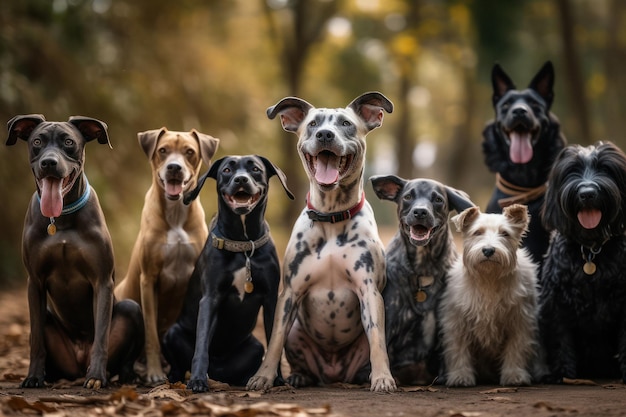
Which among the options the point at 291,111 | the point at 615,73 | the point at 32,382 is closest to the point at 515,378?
the point at 291,111

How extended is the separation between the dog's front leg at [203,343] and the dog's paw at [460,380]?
1636 mm

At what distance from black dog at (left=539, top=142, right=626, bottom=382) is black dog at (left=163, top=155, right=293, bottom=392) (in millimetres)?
1930

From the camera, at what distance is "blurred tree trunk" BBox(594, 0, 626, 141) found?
1558 cm

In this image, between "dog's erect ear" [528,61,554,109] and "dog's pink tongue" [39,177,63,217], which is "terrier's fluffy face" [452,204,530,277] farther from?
"dog's pink tongue" [39,177,63,217]

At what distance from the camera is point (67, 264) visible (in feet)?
18.1

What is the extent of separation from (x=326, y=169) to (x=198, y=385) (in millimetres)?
1640

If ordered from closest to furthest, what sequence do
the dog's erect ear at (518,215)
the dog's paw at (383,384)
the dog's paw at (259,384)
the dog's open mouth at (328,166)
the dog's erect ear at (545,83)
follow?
the dog's paw at (383,384) < the dog's paw at (259,384) < the dog's open mouth at (328,166) < the dog's erect ear at (518,215) < the dog's erect ear at (545,83)

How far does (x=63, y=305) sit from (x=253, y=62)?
49.0 feet

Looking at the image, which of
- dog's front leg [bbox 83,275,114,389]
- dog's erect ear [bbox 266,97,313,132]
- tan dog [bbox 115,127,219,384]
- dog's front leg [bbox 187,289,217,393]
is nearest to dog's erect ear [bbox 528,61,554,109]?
dog's erect ear [bbox 266,97,313,132]

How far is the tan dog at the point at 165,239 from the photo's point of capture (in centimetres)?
616

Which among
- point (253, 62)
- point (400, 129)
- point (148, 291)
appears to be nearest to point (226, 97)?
point (253, 62)

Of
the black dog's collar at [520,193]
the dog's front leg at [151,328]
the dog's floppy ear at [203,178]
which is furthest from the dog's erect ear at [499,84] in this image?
the dog's front leg at [151,328]

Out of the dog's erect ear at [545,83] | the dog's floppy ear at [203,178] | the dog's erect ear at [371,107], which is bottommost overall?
the dog's floppy ear at [203,178]

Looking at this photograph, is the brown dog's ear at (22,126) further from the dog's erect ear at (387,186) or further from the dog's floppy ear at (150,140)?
the dog's erect ear at (387,186)
